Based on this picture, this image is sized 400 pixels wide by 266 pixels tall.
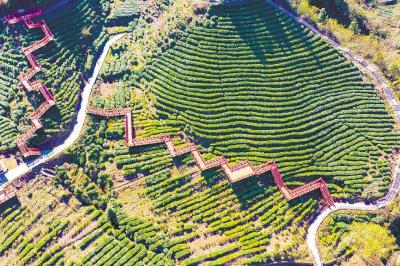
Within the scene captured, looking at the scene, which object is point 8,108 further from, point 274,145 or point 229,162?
point 274,145

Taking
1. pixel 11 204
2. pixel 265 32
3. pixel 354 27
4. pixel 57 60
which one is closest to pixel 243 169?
pixel 265 32

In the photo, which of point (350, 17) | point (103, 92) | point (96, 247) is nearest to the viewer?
point (96, 247)

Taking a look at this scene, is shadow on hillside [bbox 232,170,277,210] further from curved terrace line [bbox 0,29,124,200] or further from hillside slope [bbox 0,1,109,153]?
hillside slope [bbox 0,1,109,153]

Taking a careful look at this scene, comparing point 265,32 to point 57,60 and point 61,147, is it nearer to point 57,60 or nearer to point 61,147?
point 57,60

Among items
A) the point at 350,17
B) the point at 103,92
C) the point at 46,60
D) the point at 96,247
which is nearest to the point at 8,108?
the point at 46,60

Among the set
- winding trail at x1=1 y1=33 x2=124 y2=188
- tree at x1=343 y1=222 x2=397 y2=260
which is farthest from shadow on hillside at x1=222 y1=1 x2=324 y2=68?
tree at x1=343 y1=222 x2=397 y2=260

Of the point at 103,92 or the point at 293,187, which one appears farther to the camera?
the point at 103,92
